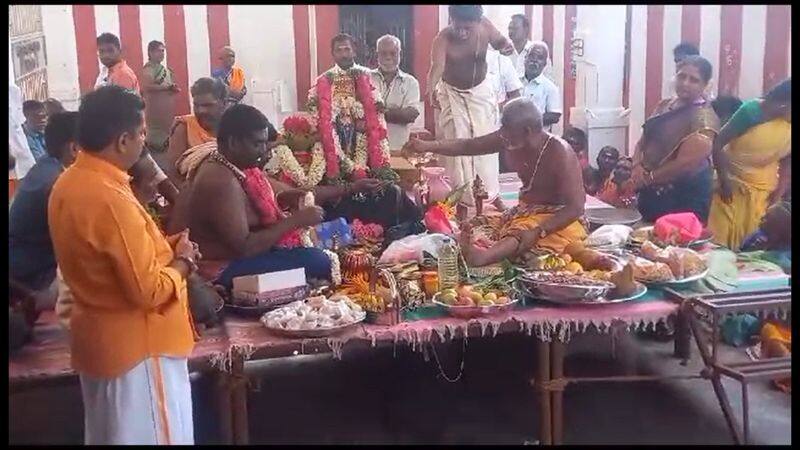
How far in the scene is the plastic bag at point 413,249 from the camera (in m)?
4.25

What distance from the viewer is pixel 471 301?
379 centimetres

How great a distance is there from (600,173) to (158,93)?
80.6 inches

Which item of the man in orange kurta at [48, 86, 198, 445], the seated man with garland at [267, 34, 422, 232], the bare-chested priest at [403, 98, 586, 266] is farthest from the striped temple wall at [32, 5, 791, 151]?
the man in orange kurta at [48, 86, 198, 445]

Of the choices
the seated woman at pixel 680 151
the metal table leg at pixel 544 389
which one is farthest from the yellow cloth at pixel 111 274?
the seated woman at pixel 680 151

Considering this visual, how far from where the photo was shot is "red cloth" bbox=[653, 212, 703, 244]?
4.50m

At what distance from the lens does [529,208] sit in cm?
427

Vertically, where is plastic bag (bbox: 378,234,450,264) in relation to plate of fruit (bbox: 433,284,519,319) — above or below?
above

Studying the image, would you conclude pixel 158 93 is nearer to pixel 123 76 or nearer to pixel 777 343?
pixel 123 76

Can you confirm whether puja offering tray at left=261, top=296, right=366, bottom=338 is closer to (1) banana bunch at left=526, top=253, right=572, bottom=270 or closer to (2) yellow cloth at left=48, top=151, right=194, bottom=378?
(2) yellow cloth at left=48, top=151, right=194, bottom=378

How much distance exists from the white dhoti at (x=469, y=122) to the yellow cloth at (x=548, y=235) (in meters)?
0.19

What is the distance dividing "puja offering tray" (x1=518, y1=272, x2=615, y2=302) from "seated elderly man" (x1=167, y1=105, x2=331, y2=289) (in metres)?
0.93

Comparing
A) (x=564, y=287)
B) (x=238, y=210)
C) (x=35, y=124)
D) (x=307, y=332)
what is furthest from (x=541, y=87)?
(x=35, y=124)

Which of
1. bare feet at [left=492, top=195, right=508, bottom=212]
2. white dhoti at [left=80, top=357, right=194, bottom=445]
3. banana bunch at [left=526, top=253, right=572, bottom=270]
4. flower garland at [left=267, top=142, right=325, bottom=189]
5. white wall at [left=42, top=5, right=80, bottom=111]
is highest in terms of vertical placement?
white wall at [left=42, top=5, right=80, bottom=111]

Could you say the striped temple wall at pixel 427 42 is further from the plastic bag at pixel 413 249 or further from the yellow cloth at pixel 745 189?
the plastic bag at pixel 413 249
